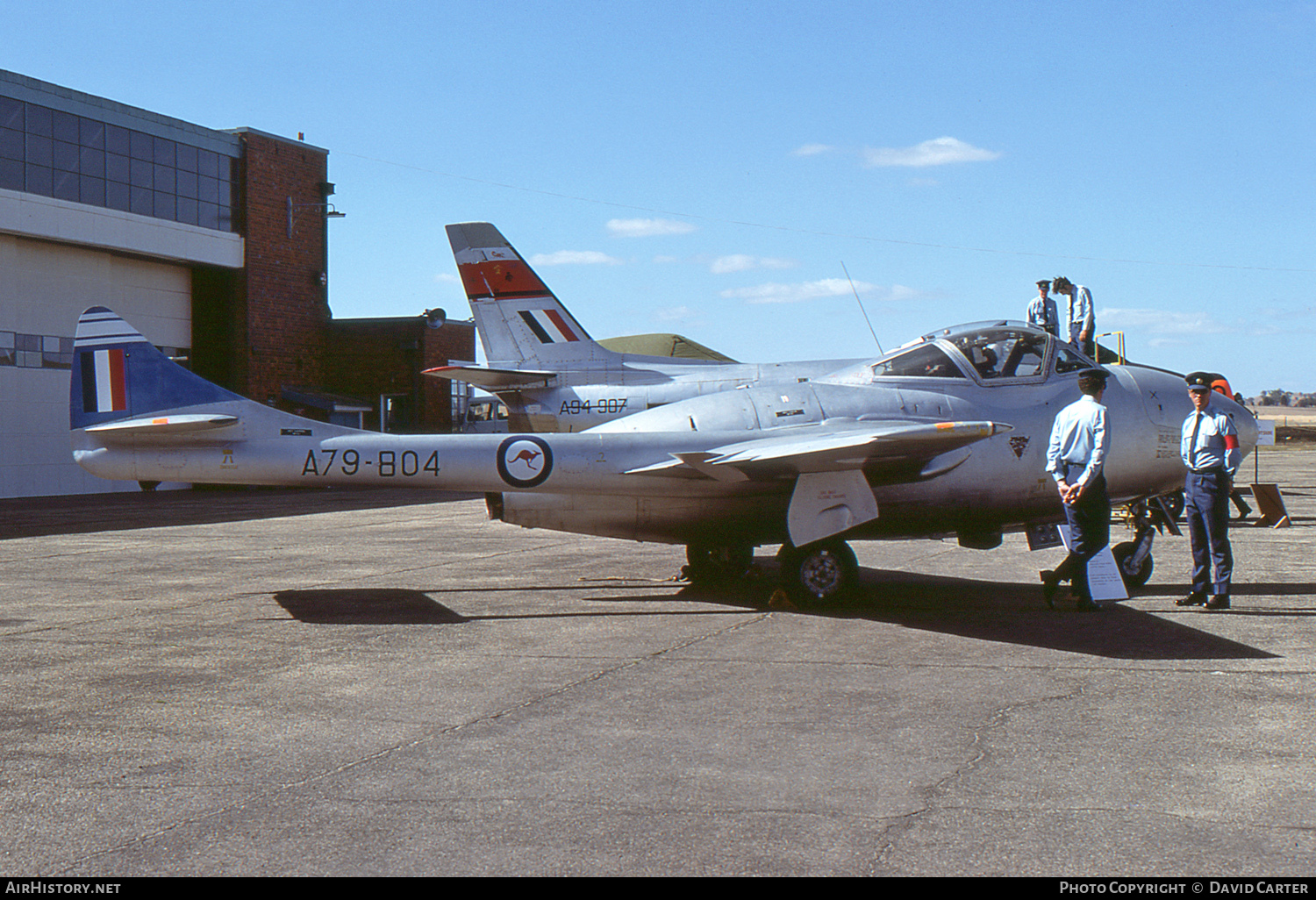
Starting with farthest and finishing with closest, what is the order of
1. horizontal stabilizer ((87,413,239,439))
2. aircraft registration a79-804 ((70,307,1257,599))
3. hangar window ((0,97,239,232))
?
hangar window ((0,97,239,232)) → aircraft registration a79-804 ((70,307,1257,599)) → horizontal stabilizer ((87,413,239,439))

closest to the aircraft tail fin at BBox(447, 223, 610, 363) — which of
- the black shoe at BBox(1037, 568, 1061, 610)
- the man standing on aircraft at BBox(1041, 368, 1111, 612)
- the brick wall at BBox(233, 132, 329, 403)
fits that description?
the man standing on aircraft at BBox(1041, 368, 1111, 612)

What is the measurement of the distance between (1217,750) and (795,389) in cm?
594

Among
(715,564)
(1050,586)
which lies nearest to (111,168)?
(715,564)

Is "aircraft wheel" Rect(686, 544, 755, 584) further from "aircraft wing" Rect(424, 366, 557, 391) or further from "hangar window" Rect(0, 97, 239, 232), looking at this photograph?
"hangar window" Rect(0, 97, 239, 232)

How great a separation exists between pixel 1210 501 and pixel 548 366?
37.4 ft

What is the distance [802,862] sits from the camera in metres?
3.67

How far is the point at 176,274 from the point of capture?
36906 millimetres

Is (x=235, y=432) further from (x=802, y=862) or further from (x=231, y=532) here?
(x=231, y=532)

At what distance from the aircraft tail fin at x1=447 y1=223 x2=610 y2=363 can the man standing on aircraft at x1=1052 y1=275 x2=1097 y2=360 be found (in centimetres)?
738

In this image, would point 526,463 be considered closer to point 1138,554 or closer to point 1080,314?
point 1138,554

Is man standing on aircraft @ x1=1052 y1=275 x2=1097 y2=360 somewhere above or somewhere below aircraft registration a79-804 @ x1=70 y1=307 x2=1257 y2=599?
above

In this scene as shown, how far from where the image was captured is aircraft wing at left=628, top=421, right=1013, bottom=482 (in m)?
8.47

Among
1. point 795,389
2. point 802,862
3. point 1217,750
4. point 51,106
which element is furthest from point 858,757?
point 51,106

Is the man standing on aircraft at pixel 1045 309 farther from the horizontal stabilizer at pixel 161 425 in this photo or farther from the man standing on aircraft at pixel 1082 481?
the horizontal stabilizer at pixel 161 425
